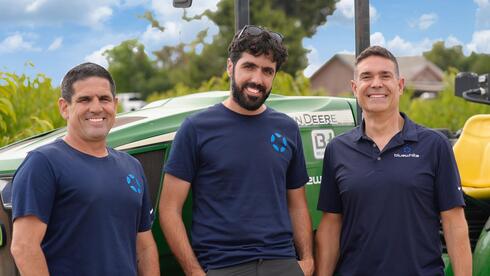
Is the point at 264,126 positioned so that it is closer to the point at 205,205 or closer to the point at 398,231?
the point at 205,205

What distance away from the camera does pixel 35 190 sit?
282 centimetres

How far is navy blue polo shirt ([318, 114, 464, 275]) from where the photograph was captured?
3.27 m

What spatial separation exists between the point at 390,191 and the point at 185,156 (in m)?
0.82

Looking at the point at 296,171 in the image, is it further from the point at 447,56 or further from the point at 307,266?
the point at 447,56

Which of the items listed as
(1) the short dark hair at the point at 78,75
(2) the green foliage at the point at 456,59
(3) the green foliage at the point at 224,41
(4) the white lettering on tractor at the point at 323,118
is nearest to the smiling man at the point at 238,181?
(1) the short dark hair at the point at 78,75

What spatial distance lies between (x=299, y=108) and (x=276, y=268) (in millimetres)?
1134

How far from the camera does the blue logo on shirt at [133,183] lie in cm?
305

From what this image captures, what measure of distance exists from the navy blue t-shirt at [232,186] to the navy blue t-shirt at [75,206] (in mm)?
365

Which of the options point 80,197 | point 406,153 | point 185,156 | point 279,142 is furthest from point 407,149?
point 80,197

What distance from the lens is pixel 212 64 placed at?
40.8 metres

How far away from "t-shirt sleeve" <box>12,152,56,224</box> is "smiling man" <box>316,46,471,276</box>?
3.91ft

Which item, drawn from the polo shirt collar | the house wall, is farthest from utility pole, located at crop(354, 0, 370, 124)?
the house wall

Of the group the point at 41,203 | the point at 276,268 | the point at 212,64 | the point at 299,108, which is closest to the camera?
the point at 41,203

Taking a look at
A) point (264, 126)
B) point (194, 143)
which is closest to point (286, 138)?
point (264, 126)
